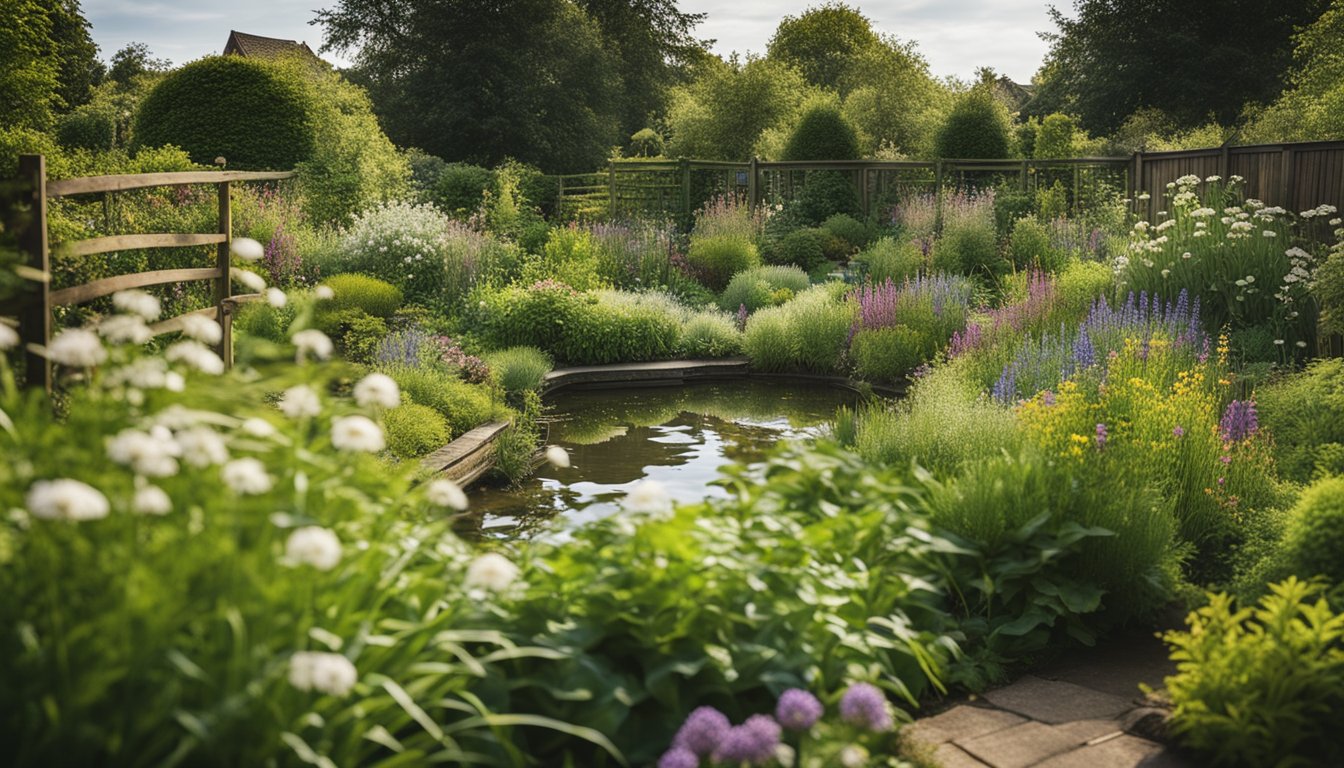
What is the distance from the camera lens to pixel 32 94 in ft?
61.9

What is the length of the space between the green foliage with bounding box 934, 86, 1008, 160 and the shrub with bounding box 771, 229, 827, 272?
6218mm

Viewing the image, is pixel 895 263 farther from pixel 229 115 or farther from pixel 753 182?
pixel 229 115

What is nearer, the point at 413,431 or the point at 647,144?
the point at 413,431

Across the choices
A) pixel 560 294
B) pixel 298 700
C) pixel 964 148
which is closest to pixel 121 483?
pixel 298 700

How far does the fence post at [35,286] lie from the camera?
3.31 meters

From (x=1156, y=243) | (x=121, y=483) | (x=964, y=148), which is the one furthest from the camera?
(x=964, y=148)

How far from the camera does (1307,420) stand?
542 cm

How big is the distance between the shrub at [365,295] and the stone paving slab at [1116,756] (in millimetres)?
9308

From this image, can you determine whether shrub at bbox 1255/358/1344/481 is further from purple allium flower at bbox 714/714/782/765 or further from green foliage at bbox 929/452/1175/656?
purple allium flower at bbox 714/714/782/765

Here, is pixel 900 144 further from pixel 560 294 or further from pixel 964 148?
pixel 560 294

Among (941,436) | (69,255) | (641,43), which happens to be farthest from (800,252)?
(641,43)

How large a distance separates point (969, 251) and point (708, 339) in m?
Result: 3.88

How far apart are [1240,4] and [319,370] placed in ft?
122

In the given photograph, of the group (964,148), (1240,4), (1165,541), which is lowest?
(1165,541)
